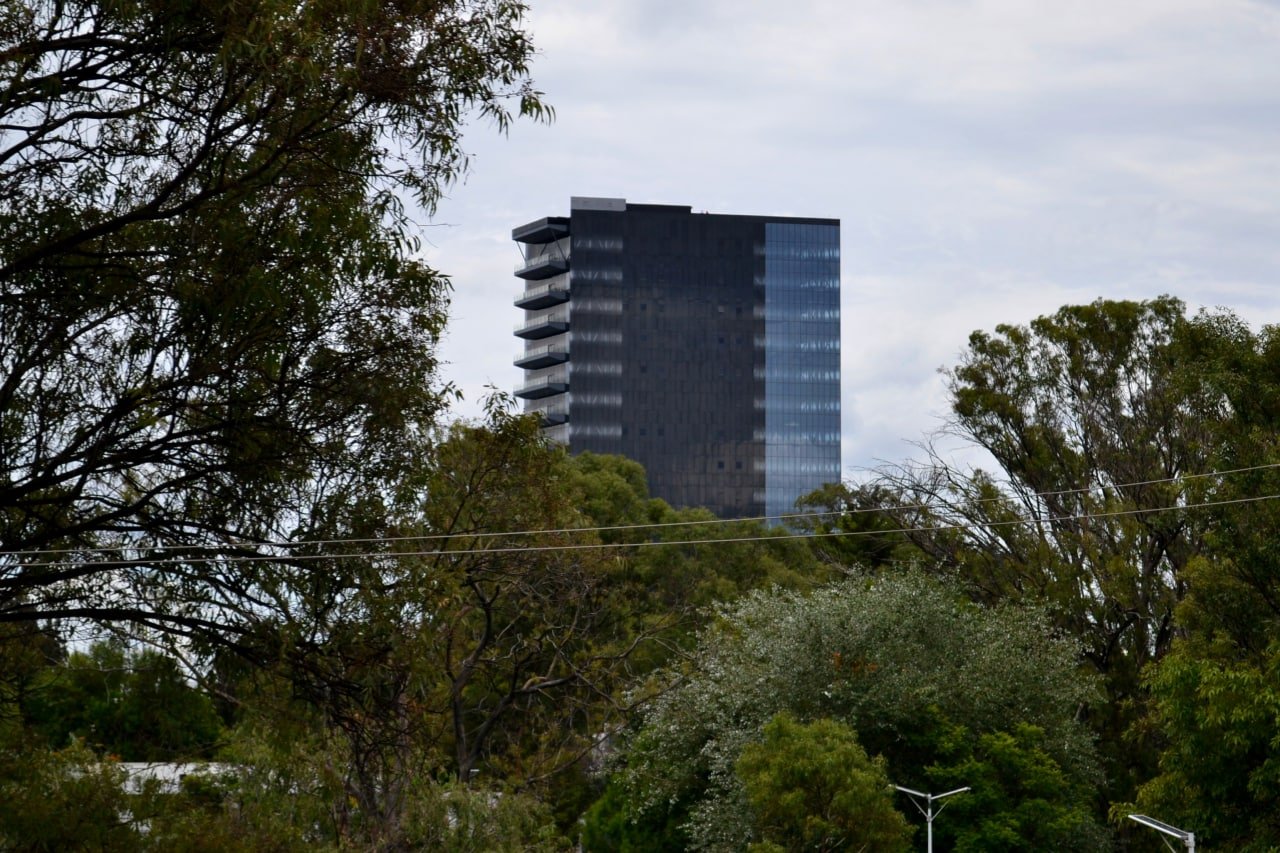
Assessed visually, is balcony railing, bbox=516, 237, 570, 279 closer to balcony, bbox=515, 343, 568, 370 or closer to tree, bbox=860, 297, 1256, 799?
balcony, bbox=515, 343, 568, 370

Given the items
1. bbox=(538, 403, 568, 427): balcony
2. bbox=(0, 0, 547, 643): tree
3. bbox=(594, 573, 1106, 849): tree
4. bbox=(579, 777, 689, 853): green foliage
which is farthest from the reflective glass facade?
bbox=(0, 0, 547, 643): tree

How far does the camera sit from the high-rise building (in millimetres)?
110750

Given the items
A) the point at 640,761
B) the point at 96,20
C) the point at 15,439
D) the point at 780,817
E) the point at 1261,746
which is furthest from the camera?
the point at 640,761

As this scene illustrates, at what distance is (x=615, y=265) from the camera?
111 m

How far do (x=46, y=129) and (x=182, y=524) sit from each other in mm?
2906

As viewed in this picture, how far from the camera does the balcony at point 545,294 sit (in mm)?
112125

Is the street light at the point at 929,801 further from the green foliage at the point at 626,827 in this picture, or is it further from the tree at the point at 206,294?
the tree at the point at 206,294

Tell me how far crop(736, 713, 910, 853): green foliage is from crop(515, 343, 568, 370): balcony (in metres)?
85.5

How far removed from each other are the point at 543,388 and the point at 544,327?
4268mm

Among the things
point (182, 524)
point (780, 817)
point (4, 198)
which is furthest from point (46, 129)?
point (780, 817)

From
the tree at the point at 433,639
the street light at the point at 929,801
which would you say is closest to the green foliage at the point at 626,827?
the tree at the point at 433,639

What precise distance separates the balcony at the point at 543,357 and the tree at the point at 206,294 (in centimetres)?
10075

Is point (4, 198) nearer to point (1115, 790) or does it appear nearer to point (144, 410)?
point (144, 410)

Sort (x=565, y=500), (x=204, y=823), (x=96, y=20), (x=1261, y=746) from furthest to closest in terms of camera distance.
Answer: (x=1261, y=746) < (x=565, y=500) < (x=204, y=823) < (x=96, y=20)
